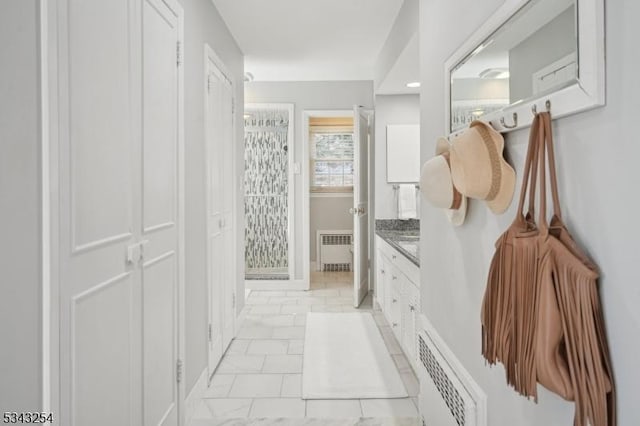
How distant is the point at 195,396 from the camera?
7.82 feet

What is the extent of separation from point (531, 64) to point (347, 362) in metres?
2.50

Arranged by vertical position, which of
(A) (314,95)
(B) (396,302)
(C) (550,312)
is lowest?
(B) (396,302)

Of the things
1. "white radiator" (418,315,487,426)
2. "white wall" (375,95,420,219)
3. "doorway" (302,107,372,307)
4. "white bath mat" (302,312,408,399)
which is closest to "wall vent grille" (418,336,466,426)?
"white radiator" (418,315,487,426)

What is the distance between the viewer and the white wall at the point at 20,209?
3.06 feet

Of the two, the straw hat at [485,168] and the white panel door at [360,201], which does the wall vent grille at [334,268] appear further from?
the straw hat at [485,168]

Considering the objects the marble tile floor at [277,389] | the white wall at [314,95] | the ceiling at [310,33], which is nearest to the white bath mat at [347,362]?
the marble tile floor at [277,389]

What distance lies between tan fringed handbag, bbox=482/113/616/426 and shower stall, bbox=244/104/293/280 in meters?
4.30

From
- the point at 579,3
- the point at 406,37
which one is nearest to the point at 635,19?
the point at 579,3

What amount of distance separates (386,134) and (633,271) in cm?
388

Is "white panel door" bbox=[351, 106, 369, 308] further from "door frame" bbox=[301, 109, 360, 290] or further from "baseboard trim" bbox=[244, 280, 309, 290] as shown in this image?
"baseboard trim" bbox=[244, 280, 309, 290]

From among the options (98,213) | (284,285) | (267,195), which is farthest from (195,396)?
Result: (267,195)

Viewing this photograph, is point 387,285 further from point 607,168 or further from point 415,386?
point 607,168

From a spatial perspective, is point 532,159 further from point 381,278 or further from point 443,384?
point 381,278

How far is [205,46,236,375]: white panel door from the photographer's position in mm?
2812
